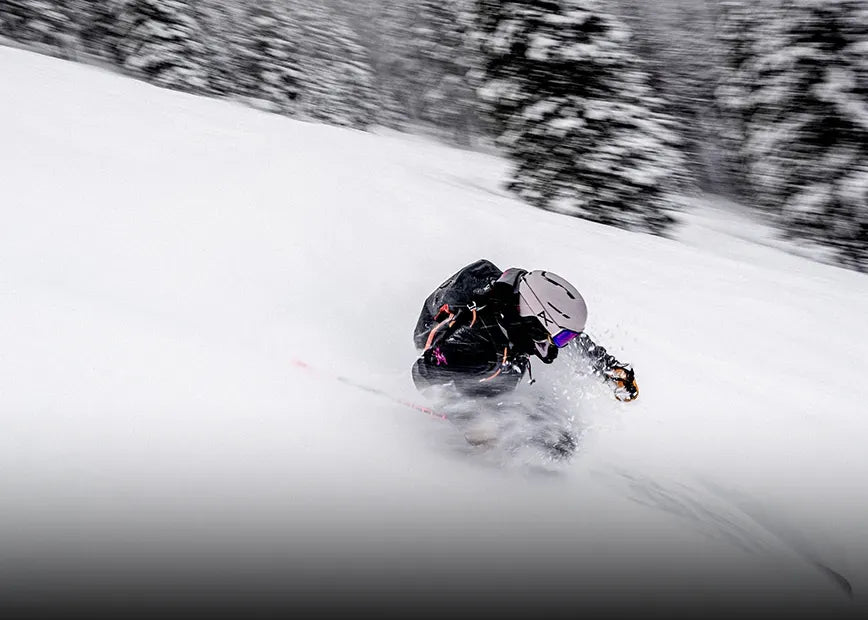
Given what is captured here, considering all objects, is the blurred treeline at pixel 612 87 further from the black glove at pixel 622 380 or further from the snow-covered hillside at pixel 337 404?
the black glove at pixel 622 380

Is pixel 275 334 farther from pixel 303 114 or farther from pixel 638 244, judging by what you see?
pixel 303 114

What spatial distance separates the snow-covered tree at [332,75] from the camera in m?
16.0

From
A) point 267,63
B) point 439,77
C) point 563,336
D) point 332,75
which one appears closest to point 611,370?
point 563,336

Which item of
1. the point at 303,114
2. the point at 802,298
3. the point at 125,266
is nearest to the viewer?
the point at 125,266

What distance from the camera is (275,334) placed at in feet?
12.2

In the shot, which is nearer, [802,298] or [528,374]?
[528,374]

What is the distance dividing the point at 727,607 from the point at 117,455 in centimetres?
263

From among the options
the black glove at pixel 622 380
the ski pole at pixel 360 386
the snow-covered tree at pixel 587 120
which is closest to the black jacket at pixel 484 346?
the ski pole at pixel 360 386

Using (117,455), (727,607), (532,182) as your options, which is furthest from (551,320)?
(532,182)

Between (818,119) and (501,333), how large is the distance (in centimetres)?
1054

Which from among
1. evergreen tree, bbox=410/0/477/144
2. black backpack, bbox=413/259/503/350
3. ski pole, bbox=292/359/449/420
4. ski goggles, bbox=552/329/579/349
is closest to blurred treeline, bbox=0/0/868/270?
evergreen tree, bbox=410/0/477/144

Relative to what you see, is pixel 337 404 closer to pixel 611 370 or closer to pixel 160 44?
pixel 611 370

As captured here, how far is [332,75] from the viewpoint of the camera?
16656 mm

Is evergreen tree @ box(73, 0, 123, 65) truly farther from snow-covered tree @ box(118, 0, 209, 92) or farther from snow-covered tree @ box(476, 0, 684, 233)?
snow-covered tree @ box(476, 0, 684, 233)
